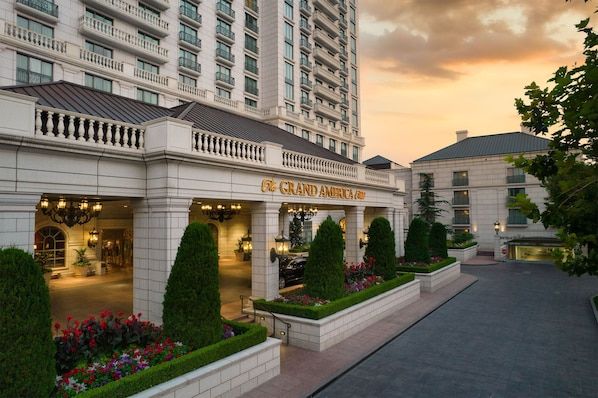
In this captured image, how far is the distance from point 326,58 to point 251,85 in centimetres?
1439

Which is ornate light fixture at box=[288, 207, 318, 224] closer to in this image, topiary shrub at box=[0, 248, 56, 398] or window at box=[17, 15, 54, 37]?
topiary shrub at box=[0, 248, 56, 398]

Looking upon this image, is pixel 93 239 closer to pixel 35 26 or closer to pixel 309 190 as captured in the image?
pixel 35 26

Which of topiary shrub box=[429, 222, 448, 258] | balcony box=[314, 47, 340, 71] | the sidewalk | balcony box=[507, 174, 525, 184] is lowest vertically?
the sidewalk

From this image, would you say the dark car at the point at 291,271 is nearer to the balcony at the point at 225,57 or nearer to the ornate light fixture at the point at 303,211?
the ornate light fixture at the point at 303,211

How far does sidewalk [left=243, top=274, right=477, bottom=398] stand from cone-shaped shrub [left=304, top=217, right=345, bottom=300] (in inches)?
78.7

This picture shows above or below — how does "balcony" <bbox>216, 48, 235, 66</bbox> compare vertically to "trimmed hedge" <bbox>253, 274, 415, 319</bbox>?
above

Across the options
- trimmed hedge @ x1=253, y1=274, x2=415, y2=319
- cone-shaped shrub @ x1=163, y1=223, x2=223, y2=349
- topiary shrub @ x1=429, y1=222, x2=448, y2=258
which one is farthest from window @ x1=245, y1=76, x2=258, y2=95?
cone-shaped shrub @ x1=163, y1=223, x2=223, y2=349

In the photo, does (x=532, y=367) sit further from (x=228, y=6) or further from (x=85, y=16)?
(x=228, y=6)

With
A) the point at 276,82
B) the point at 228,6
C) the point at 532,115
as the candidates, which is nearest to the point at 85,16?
the point at 228,6

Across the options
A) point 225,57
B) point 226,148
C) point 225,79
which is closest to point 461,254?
point 225,79

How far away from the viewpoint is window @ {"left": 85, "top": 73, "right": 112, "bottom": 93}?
99.6ft

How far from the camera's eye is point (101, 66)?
30672 mm

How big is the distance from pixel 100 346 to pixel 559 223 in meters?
10.3

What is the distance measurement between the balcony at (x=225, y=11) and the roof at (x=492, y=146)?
30.3 meters
